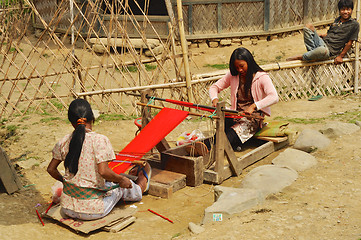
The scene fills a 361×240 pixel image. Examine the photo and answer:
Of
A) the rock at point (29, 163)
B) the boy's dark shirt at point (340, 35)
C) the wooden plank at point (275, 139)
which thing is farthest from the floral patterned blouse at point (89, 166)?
the boy's dark shirt at point (340, 35)

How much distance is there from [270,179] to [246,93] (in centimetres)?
132

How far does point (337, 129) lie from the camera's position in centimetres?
531

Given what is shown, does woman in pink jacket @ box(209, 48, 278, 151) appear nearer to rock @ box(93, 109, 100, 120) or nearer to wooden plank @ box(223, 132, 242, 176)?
wooden plank @ box(223, 132, 242, 176)

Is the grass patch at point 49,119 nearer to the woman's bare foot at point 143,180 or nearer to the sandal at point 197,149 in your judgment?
the sandal at point 197,149

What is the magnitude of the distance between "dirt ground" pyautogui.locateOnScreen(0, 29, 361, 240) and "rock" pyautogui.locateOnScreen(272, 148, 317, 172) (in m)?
0.08

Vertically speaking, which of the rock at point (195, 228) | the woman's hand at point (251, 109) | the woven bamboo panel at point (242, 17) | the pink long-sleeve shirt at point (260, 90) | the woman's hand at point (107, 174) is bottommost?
the rock at point (195, 228)

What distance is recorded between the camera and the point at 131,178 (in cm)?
422

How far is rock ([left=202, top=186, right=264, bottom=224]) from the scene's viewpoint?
351cm

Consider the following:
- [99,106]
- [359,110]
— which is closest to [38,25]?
[99,106]

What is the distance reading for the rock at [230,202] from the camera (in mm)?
3512

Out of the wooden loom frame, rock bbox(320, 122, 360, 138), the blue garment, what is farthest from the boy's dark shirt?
the wooden loom frame

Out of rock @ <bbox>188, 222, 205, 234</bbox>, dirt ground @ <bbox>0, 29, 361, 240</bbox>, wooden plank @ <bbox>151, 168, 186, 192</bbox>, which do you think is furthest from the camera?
wooden plank @ <bbox>151, 168, 186, 192</bbox>

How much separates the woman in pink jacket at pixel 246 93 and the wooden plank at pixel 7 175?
2177 mm

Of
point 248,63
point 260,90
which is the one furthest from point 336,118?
point 248,63
